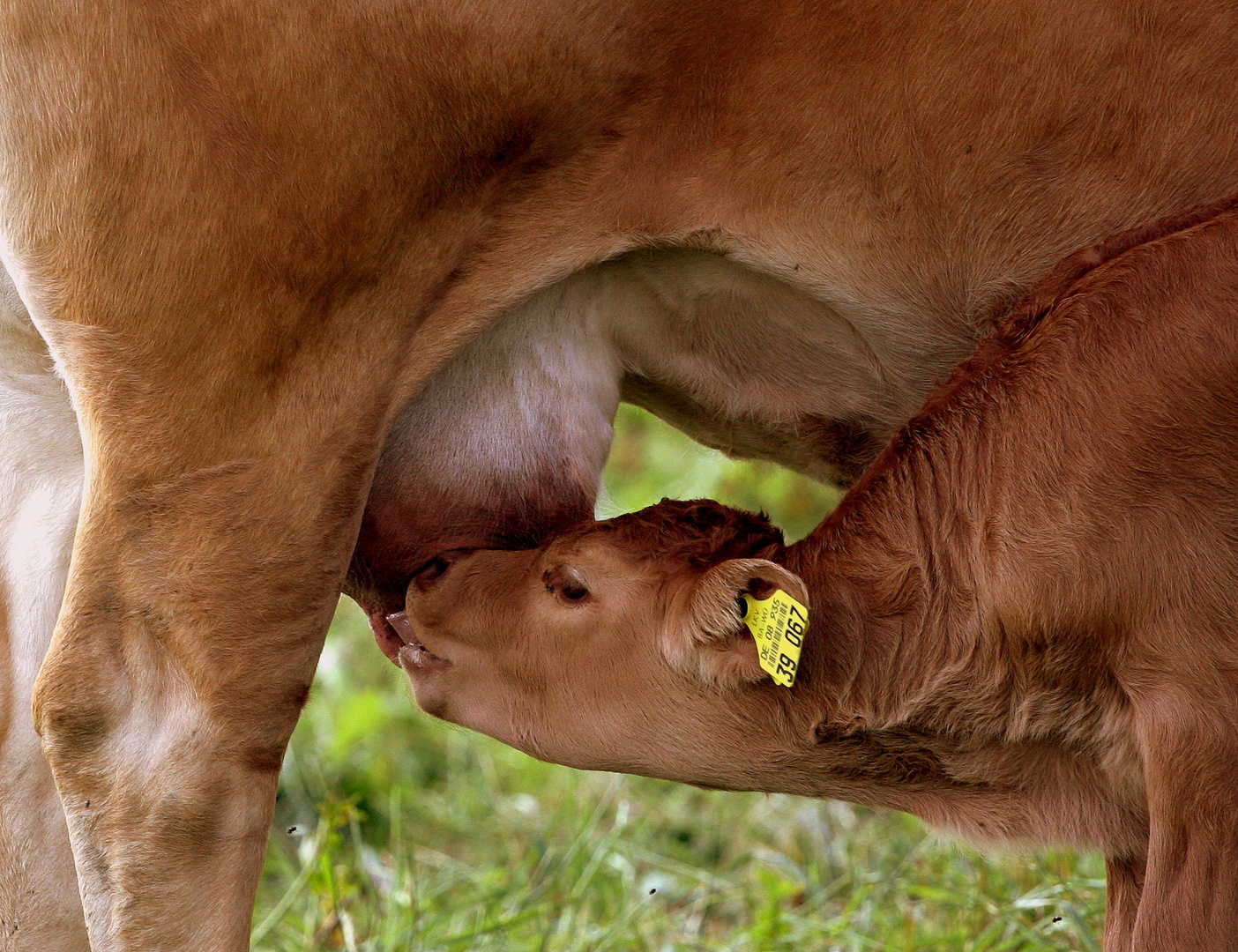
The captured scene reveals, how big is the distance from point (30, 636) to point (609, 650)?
1.10 meters

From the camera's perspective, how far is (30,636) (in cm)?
294

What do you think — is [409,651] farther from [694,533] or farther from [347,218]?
[347,218]

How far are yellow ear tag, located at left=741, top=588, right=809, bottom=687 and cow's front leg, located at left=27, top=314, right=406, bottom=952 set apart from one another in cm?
71

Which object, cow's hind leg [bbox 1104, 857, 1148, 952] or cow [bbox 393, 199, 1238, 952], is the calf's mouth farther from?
cow's hind leg [bbox 1104, 857, 1148, 952]

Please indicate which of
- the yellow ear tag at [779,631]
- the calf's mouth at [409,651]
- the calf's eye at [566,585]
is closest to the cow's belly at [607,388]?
the calf's mouth at [409,651]

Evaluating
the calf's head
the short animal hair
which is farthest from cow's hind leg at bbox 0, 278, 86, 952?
the short animal hair

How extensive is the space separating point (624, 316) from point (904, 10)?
769 millimetres

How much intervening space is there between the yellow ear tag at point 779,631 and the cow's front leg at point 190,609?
27.9 inches

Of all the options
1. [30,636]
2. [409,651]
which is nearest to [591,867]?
[409,651]

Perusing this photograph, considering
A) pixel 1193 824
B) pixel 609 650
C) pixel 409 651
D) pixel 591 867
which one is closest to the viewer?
pixel 1193 824

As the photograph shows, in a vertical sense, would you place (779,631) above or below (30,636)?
above

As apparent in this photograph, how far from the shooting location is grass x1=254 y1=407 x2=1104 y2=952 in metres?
3.84

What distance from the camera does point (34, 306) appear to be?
2.54 metres

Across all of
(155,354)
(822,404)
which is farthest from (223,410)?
(822,404)
